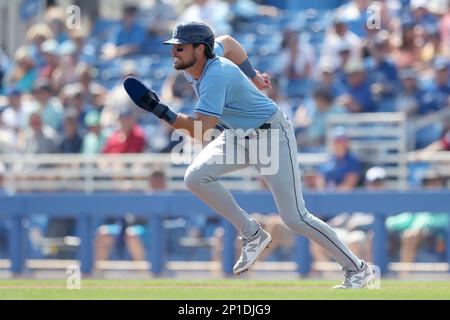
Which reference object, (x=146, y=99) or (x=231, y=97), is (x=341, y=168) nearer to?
(x=231, y=97)

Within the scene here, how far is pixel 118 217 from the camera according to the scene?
13797 mm

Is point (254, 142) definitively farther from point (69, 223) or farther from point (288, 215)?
point (69, 223)

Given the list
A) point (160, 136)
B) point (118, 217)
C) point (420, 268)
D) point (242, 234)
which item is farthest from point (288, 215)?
point (160, 136)

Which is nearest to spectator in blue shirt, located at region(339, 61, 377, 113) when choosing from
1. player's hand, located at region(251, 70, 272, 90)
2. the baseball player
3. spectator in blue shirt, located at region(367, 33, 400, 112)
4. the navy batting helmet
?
spectator in blue shirt, located at region(367, 33, 400, 112)

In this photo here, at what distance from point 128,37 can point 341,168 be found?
5.09 meters

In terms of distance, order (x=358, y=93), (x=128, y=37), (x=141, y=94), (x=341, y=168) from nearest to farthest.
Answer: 1. (x=141, y=94)
2. (x=341, y=168)
3. (x=358, y=93)
4. (x=128, y=37)

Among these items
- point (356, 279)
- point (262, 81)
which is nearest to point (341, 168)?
point (262, 81)

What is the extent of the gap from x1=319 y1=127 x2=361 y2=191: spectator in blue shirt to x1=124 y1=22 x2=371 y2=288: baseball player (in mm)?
4733

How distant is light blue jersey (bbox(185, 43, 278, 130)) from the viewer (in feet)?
26.2

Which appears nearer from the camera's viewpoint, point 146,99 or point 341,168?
point 146,99

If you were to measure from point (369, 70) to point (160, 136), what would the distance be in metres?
2.80

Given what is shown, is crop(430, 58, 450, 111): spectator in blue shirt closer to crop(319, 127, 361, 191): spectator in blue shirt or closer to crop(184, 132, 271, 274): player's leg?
crop(319, 127, 361, 191): spectator in blue shirt

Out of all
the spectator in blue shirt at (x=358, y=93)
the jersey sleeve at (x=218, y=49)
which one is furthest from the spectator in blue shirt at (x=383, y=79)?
the jersey sleeve at (x=218, y=49)

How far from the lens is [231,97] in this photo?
27.2 ft
